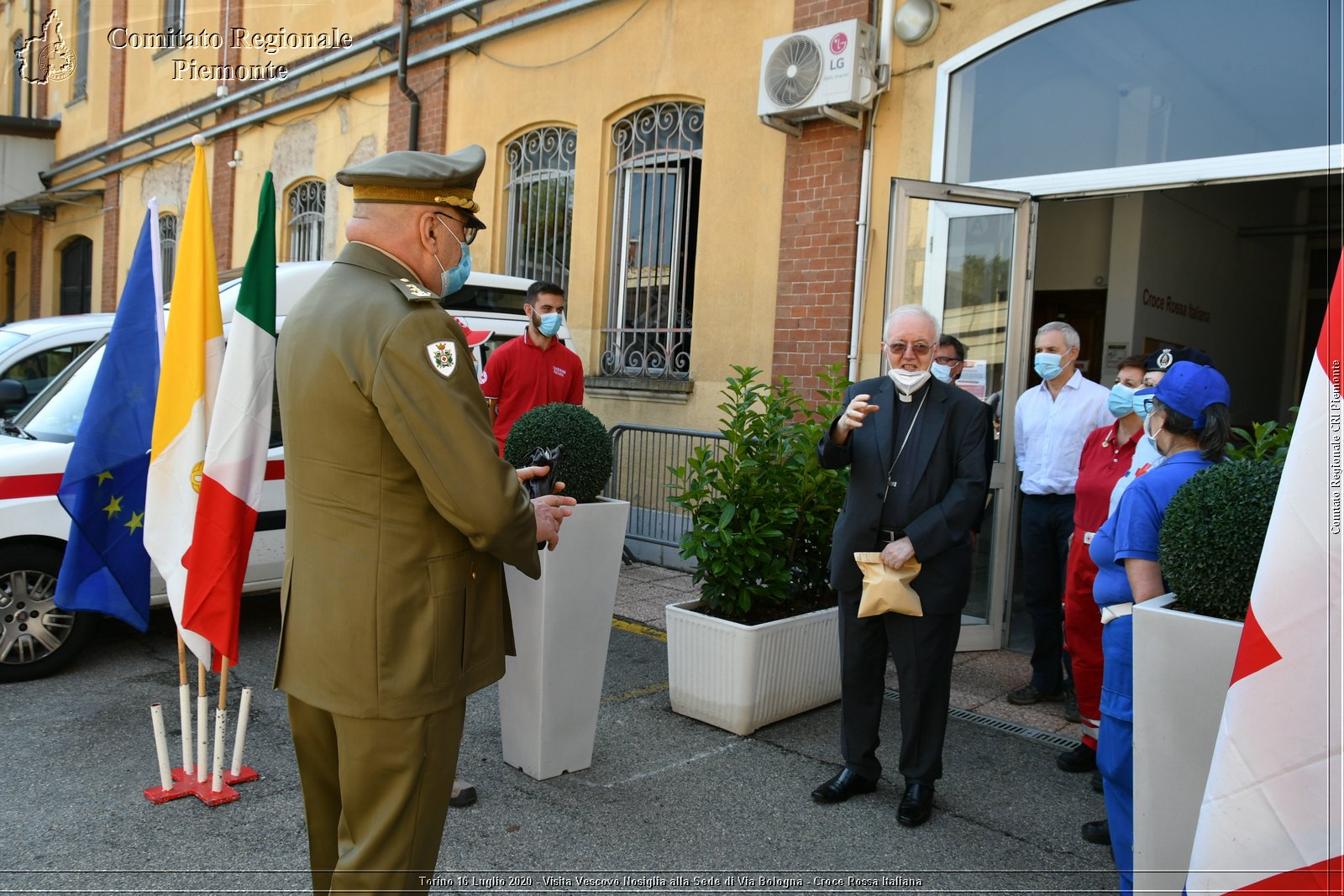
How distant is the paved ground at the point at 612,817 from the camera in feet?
11.6

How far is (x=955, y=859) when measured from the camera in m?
3.78

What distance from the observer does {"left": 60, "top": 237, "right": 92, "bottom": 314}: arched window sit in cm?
2158

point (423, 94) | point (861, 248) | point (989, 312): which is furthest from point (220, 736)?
point (423, 94)

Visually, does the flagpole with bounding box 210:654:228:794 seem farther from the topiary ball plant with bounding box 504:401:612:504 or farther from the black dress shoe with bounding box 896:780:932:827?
the black dress shoe with bounding box 896:780:932:827

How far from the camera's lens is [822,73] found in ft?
24.7

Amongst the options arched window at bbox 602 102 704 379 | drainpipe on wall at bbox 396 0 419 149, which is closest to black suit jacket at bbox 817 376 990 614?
arched window at bbox 602 102 704 379

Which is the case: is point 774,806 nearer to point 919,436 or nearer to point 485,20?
point 919,436

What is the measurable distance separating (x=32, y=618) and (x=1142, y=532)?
5.38 meters

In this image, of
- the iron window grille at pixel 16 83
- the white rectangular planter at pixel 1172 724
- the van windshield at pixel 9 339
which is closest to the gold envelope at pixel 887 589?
the white rectangular planter at pixel 1172 724

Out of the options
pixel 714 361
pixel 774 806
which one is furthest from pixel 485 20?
pixel 774 806

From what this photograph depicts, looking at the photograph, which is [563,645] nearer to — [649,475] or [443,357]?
[443,357]

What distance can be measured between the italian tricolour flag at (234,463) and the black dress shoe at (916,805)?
267cm

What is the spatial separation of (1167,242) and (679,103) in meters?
5.40

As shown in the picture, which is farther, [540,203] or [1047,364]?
[540,203]
